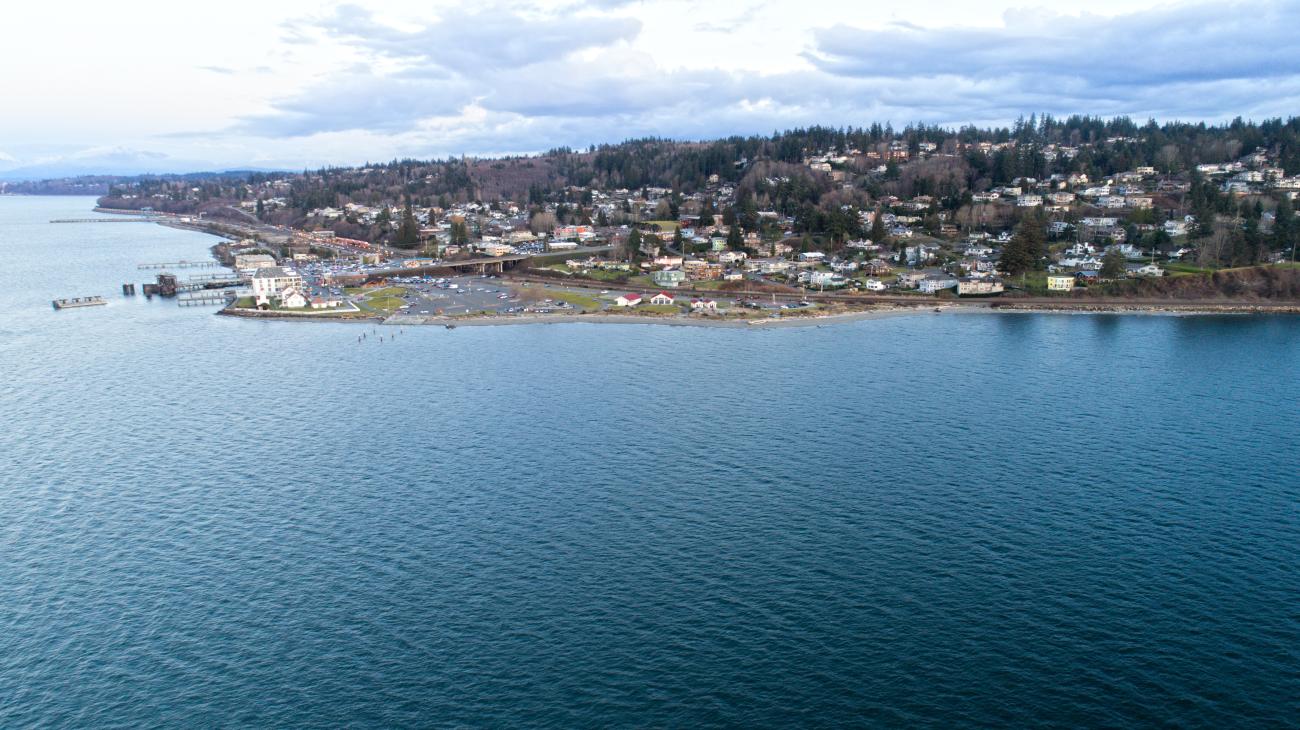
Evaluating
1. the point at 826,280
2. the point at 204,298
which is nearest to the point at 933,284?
the point at 826,280

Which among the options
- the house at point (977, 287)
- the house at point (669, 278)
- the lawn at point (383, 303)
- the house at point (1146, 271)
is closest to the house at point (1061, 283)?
the house at point (977, 287)

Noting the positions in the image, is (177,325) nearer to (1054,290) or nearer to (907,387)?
(907,387)

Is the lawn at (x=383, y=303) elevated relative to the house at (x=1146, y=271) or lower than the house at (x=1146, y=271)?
lower

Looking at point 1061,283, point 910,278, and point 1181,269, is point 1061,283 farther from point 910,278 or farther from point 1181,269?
point 910,278

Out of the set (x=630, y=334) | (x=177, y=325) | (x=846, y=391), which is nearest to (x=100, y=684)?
(x=846, y=391)

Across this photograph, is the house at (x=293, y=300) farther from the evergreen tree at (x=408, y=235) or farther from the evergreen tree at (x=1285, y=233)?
the evergreen tree at (x=1285, y=233)
